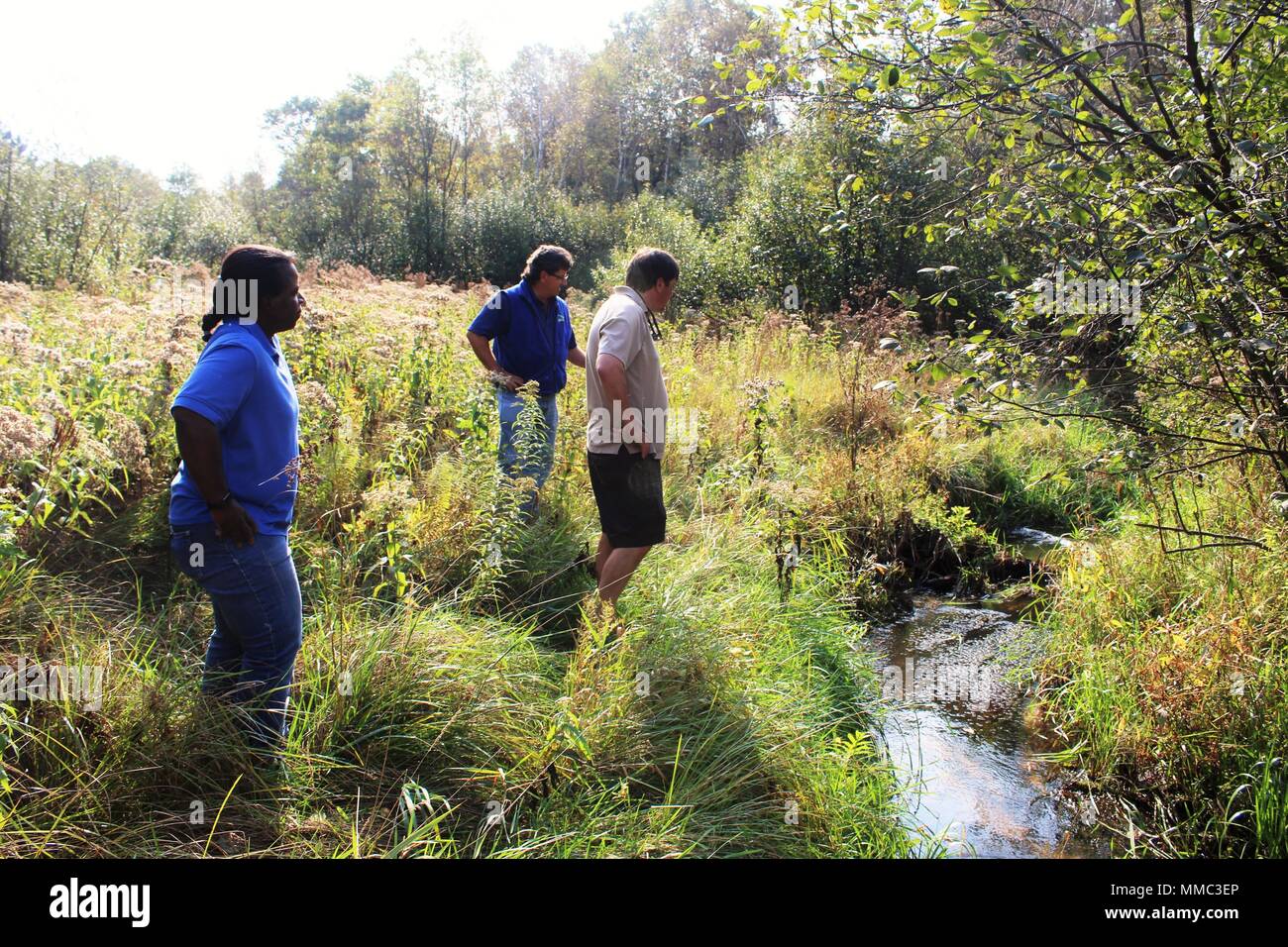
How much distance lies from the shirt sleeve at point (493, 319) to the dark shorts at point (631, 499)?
5.36 ft

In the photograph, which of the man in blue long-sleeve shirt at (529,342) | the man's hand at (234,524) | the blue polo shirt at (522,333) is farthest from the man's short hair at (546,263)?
the man's hand at (234,524)

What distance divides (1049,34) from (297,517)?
15.3ft

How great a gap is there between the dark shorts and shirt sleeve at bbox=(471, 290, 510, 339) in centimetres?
163

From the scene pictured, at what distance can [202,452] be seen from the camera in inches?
111

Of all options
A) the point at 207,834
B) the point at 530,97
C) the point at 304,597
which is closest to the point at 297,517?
the point at 304,597

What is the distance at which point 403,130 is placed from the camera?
93.4ft

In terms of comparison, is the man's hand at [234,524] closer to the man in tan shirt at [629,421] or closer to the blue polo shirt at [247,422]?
the blue polo shirt at [247,422]

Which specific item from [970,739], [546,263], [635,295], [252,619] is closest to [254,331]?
[252,619]

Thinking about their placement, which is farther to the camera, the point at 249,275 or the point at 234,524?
the point at 249,275

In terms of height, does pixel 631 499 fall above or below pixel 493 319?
below

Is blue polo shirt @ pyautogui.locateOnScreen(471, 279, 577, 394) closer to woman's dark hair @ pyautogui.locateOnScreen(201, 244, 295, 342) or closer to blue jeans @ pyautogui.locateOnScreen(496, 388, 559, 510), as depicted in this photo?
blue jeans @ pyautogui.locateOnScreen(496, 388, 559, 510)

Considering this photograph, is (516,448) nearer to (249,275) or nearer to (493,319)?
(493,319)

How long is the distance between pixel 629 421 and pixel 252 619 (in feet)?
6.81

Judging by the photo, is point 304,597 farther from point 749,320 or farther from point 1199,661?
point 749,320
